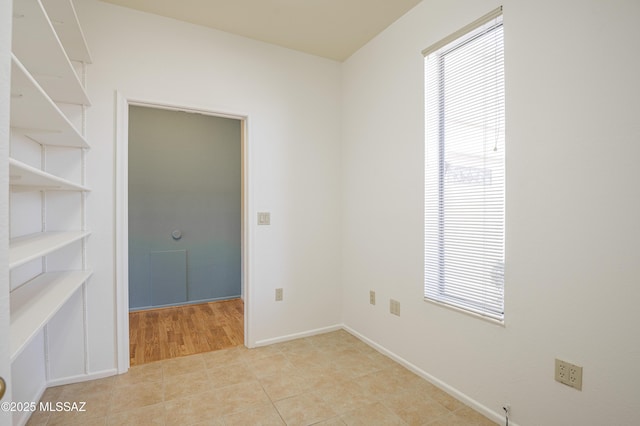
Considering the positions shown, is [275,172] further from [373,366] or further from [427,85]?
[373,366]

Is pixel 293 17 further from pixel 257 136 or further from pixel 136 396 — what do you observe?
pixel 136 396

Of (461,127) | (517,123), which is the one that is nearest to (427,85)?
(461,127)

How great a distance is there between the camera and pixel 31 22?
3.94 feet

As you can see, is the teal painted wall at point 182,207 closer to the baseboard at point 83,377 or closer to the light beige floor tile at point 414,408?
the baseboard at point 83,377

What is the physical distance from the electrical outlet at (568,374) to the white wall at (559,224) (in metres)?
0.03

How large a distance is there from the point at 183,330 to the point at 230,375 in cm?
117

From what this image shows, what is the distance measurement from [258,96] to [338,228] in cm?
149

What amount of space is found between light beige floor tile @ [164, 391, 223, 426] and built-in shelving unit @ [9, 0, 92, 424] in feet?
2.43

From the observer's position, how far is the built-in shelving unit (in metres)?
1.22

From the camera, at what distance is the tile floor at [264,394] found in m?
1.82

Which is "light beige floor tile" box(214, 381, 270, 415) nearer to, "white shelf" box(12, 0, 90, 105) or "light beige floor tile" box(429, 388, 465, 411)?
"light beige floor tile" box(429, 388, 465, 411)

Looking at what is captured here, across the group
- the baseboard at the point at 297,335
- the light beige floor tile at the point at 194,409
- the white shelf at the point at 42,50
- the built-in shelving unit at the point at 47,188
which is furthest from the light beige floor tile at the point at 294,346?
the white shelf at the point at 42,50

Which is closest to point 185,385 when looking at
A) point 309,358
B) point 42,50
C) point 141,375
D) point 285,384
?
point 141,375

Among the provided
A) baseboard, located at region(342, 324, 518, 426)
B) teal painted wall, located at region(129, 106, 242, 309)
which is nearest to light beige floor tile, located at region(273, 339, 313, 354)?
baseboard, located at region(342, 324, 518, 426)
